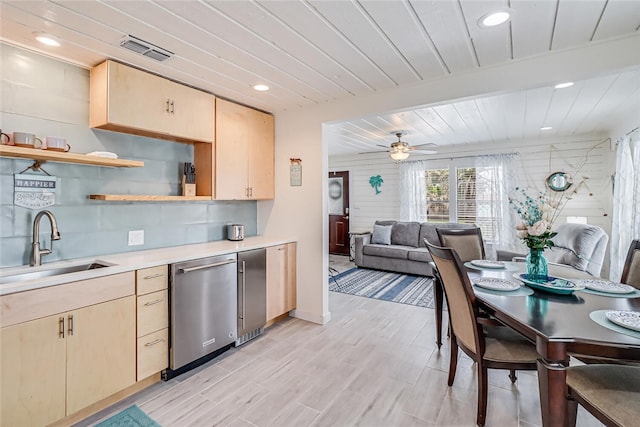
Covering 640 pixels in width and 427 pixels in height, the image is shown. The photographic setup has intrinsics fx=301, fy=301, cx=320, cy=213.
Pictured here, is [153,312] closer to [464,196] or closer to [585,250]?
[585,250]

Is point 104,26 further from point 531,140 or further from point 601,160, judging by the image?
point 601,160

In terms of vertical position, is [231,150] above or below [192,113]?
below

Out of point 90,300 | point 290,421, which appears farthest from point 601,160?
point 90,300

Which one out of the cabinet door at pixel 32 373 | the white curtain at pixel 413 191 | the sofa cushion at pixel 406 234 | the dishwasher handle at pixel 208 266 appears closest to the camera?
the cabinet door at pixel 32 373

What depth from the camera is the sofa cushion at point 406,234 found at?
5.94m

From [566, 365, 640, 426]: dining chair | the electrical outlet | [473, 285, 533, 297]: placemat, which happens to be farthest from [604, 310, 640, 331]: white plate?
the electrical outlet

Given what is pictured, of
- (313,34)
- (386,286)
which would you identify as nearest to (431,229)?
(386,286)

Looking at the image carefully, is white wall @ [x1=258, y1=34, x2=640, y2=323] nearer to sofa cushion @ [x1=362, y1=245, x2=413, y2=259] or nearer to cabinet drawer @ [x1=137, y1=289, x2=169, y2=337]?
cabinet drawer @ [x1=137, y1=289, x2=169, y2=337]

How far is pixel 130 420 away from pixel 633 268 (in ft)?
11.1

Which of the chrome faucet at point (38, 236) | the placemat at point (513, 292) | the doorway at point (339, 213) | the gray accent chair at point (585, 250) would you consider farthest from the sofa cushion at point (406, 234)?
the chrome faucet at point (38, 236)

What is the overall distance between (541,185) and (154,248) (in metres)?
6.08

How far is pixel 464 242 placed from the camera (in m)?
3.11

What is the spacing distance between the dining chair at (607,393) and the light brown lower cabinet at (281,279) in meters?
2.44

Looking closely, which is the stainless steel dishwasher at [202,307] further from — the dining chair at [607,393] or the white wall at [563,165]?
the white wall at [563,165]
